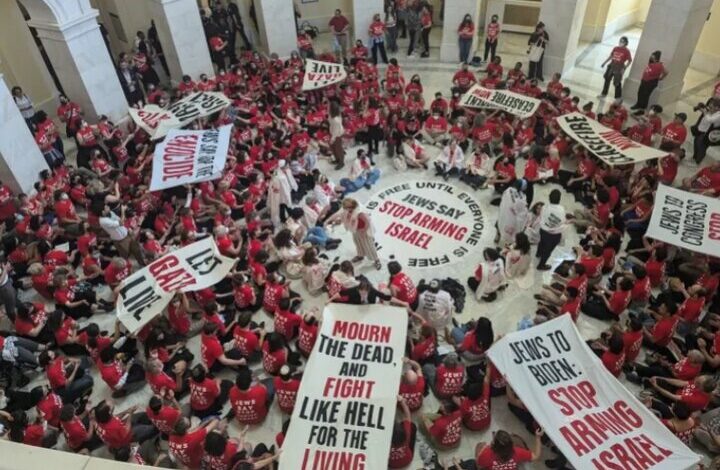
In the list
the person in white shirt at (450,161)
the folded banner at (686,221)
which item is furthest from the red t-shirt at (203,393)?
the person in white shirt at (450,161)

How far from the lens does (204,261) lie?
8750 millimetres

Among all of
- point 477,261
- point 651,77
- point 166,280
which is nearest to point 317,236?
point 477,261

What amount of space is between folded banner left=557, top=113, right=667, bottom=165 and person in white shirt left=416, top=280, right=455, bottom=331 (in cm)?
476

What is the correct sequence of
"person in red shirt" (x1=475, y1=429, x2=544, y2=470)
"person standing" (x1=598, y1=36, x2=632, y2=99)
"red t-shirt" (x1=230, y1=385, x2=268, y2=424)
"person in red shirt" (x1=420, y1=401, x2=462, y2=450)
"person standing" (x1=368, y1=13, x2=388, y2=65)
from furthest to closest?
"person standing" (x1=368, y1=13, x2=388, y2=65), "person standing" (x1=598, y1=36, x2=632, y2=99), "red t-shirt" (x1=230, y1=385, x2=268, y2=424), "person in red shirt" (x1=420, y1=401, x2=462, y2=450), "person in red shirt" (x1=475, y1=429, x2=544, y2=470)

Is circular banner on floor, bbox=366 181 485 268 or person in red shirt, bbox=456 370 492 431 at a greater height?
person in red shirt, bbox=456 370 492 431

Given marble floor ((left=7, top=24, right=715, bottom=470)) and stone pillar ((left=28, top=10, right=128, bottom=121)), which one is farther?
stone pillar ((left=28, top=10, right=128, bottom=121))

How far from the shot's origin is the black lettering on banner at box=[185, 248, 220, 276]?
866 cm

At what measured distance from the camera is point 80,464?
2.98 m

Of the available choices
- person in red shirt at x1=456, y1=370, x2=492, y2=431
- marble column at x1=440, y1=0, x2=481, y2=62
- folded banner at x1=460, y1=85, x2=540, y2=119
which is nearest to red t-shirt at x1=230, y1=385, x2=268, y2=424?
person in red shirt at x1=456, y1=370, x2=492, y2=431

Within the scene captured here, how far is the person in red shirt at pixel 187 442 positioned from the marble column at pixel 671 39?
44.8 feet

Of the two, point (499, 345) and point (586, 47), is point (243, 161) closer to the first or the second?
point (499, 345)

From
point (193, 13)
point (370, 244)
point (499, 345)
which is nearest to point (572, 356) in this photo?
point (499, 345)

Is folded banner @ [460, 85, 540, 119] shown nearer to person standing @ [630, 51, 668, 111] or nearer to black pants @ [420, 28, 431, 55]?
person standing @ [630, 51, 668, 111]

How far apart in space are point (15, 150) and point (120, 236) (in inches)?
169
